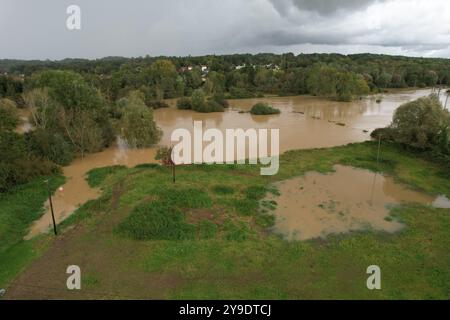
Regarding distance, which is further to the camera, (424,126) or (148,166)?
(424,126)

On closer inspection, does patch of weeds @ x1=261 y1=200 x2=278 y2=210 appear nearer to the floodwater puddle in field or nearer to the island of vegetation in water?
the floodwater puddle in field

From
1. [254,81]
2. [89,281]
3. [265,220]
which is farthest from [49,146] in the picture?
[254,81]

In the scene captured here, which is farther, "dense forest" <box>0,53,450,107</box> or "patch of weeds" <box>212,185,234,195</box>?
"dense forest" <box>0,53,450,107</box>

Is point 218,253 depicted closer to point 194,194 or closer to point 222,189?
point 194,194

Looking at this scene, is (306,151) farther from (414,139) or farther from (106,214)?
(106,214)

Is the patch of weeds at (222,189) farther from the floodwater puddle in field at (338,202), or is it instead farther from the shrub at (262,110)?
the shrub at (262,110)

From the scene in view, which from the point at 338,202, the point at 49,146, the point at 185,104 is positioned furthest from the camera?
the point at 185,104

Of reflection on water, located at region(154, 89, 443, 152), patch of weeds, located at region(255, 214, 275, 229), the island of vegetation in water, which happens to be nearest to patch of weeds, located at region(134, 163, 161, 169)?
the island of vegetation in water
